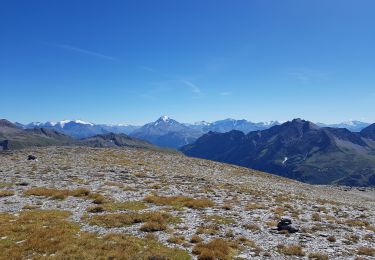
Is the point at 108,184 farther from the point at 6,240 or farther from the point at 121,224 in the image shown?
the point at 6,240

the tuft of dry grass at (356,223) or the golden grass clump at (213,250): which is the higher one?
the tuft of dry grass at (356,223)

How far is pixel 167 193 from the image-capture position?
41.6 metres

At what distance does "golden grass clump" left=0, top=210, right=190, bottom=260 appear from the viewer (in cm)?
1842

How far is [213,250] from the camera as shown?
65.5 feet

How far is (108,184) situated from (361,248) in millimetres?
31080

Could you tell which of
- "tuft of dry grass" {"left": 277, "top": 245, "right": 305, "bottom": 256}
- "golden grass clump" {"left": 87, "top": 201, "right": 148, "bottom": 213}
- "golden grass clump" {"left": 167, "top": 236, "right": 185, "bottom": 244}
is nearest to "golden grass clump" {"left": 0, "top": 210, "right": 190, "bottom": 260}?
"golden grass clump" {"left": 167, "top": 236, "right": 185, "bottom": 244}

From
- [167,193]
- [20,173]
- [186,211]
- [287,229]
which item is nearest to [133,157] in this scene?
[20,173]

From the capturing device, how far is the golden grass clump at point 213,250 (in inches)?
750

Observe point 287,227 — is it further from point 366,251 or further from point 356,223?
point 356,223

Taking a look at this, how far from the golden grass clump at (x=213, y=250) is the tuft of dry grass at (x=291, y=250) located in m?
3.14

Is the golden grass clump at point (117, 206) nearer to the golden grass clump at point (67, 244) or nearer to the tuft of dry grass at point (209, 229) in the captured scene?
the golden grass clump at point (67, 244)

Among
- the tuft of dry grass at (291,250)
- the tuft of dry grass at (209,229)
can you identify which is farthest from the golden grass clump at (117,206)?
the tuft of dry grass at (291,250)

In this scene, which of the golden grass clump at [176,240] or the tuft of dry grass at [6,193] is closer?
the golden grass clump at [176,240]

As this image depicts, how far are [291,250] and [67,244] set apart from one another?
510 inches
